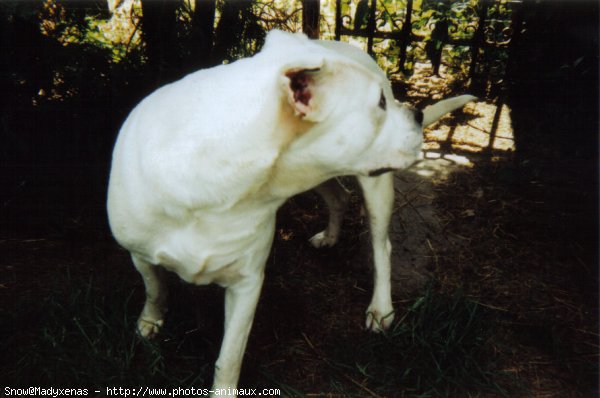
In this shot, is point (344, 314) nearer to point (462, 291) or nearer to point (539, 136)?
point (462, 291)

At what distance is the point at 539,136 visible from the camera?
4.75 m

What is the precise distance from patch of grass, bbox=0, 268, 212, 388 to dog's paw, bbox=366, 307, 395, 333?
2.81 feet

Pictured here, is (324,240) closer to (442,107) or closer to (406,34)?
(442,107)

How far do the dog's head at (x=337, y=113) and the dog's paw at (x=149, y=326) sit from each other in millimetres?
1229

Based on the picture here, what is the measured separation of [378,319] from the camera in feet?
9.36

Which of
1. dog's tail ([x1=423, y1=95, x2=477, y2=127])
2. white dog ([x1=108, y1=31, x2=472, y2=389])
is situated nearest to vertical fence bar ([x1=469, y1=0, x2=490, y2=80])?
dog's tail ([x1=423, y1=95, x2=477, y2=127])

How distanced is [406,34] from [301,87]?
361cm

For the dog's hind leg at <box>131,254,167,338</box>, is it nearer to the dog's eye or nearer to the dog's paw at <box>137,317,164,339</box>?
the dog's paw at <box>137,317,164,339</box>

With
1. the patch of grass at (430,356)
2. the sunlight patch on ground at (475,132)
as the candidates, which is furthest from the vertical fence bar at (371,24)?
the patch of grass at (430,356)

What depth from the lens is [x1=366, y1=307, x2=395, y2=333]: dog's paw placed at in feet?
9.29

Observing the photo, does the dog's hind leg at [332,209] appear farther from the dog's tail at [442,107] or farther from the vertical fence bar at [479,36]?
the vertical fence bar at [479,36]

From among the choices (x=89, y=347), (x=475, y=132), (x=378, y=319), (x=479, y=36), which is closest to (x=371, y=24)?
(x=479, y=36)

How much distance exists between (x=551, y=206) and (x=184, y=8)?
280 cm

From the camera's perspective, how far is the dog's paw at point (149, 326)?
2.62 meters
